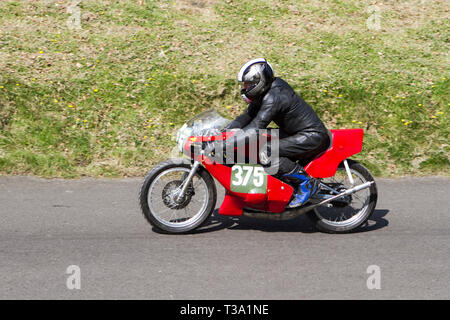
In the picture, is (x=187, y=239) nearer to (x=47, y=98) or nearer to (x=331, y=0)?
(x=47, y=98)

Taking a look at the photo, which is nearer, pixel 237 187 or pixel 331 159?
pixel 237 187

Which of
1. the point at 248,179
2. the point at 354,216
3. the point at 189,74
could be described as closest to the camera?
the point at 248,179

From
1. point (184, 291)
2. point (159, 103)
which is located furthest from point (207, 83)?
point (184, 291)

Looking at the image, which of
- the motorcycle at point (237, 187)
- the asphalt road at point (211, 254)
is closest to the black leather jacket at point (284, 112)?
the motorcycle at point (237, 187)

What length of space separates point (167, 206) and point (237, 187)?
76 centimetres

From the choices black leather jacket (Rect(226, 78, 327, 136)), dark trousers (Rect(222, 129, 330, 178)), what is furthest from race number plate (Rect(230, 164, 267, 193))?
black leather jacket (Rect(226, 78, 327, 136))

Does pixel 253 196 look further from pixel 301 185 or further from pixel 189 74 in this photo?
pixel 189 74

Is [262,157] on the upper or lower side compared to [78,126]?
lower

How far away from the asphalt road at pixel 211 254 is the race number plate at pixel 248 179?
0.52 metres

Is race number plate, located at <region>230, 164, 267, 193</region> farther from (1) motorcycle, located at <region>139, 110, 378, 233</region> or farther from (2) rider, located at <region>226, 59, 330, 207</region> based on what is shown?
(2) rider, located at <region>226, 59, 330, 207</region>

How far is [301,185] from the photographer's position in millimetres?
6281

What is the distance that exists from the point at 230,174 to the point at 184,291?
1608 millimetres

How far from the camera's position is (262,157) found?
6.17m

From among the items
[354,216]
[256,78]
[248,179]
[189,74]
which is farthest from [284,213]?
[189,74]
